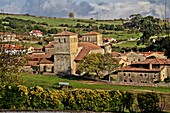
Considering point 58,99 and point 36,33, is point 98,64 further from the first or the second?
point 36,33

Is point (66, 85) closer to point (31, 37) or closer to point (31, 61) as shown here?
point (31, 61)

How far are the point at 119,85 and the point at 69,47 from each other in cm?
1351

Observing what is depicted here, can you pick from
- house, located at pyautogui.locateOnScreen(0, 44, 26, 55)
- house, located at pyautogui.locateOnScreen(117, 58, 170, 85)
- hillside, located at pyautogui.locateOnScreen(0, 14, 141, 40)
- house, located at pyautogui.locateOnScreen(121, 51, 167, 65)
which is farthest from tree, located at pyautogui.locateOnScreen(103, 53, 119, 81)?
hillside, located at pyautogui.locateOnScreen(0, 14, 141, 40)

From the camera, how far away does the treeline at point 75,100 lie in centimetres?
2964

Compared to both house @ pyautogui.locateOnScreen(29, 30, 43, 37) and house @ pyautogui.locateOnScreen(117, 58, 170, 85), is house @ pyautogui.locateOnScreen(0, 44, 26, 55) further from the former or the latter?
house @ pyautogui.locateOnScreen(29, 30, 43, 37)

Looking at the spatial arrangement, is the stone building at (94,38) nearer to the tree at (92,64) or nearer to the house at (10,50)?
the tree at (92,64)

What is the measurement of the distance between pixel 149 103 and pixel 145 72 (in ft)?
75.7

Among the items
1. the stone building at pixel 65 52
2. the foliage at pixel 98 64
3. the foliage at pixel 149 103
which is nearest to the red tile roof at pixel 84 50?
the stone building at pixel 65 52

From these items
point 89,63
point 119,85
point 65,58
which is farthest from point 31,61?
point 119,85

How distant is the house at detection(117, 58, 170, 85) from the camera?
52062 mm

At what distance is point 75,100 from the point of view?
98.2 ft

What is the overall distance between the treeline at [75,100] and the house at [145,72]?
21.2m

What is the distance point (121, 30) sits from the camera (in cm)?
Result: 12106

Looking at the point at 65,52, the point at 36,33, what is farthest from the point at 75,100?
the point at 36,33
